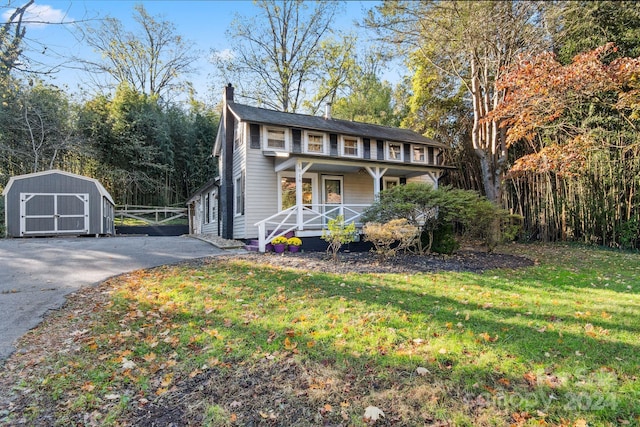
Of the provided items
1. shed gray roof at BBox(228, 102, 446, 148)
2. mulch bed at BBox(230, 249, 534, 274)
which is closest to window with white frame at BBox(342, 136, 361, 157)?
shed gray roof at BBox(228, 102, 446, 148)

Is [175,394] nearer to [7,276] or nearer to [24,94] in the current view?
[7,276]

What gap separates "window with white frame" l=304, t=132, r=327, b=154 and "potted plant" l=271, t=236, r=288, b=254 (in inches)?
173

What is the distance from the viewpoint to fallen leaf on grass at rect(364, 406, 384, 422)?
2.09 metres

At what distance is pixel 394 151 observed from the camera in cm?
1455

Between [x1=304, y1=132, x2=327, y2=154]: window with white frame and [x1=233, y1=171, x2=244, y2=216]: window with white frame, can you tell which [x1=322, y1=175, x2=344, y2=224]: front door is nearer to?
[x1=304, y1=132, x2=327, y2=154]: window with white frame

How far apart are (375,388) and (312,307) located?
1.70 meters

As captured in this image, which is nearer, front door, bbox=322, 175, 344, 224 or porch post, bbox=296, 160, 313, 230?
porch post, bbox=296, 160, 313, 230

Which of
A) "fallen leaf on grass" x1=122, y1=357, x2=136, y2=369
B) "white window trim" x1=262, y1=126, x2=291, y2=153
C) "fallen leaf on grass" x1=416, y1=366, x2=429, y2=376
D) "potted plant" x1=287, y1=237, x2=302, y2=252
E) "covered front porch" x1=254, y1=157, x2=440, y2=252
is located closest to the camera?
"fallen leaf on grass" x1=416, y1=366, x2=429, y2=376

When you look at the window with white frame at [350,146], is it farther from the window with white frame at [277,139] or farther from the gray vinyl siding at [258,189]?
the gray vinyl siding at [258,189]

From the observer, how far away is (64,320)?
377 centimetres

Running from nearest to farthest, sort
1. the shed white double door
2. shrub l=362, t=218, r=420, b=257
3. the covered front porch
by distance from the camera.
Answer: shrub l=362, t=218, r=420, b=257 → the covered front porch → the shed white double door

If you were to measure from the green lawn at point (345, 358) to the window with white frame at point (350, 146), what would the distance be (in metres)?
9.10

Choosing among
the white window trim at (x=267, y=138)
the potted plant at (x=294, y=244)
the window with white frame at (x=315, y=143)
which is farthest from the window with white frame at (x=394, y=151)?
the potted plant at (x=294, y=244)

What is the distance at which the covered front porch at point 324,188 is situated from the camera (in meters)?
10.5
